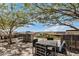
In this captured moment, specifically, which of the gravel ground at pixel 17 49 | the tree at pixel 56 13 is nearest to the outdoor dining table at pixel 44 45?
the gravel ground at pixel 17 49

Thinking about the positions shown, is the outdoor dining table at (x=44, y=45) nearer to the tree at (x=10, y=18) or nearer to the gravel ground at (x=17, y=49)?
the gravel ground at (x=17, y=49)

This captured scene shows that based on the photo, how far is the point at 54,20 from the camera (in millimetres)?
2178

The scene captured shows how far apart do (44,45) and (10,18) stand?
46cm

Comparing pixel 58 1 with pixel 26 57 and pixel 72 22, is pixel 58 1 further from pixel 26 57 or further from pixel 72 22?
pixel 26 57

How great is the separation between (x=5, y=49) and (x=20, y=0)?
0.54 metres

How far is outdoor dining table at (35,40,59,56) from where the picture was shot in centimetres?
216

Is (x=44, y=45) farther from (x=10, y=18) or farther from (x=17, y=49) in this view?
(x=10, y=18)

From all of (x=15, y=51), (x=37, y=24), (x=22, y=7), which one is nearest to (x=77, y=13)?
(x=37, y=24)

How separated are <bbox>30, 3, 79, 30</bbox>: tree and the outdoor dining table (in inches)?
7.9

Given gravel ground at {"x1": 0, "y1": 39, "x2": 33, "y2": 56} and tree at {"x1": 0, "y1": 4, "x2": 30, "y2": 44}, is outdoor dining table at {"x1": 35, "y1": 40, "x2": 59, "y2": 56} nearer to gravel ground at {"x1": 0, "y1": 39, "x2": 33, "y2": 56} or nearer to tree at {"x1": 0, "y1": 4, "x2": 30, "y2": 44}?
gravel ground at {"x1": 0, "y1": 39, "x2": 33, "y2": 56}

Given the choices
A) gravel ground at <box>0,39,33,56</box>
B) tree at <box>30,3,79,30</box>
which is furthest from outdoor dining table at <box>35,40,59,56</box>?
tree at <box>30,3,79,30</box>

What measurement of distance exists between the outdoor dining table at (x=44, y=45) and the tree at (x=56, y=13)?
0.20 meters

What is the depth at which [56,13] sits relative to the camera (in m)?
2.18

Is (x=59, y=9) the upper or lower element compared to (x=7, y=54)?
upper
